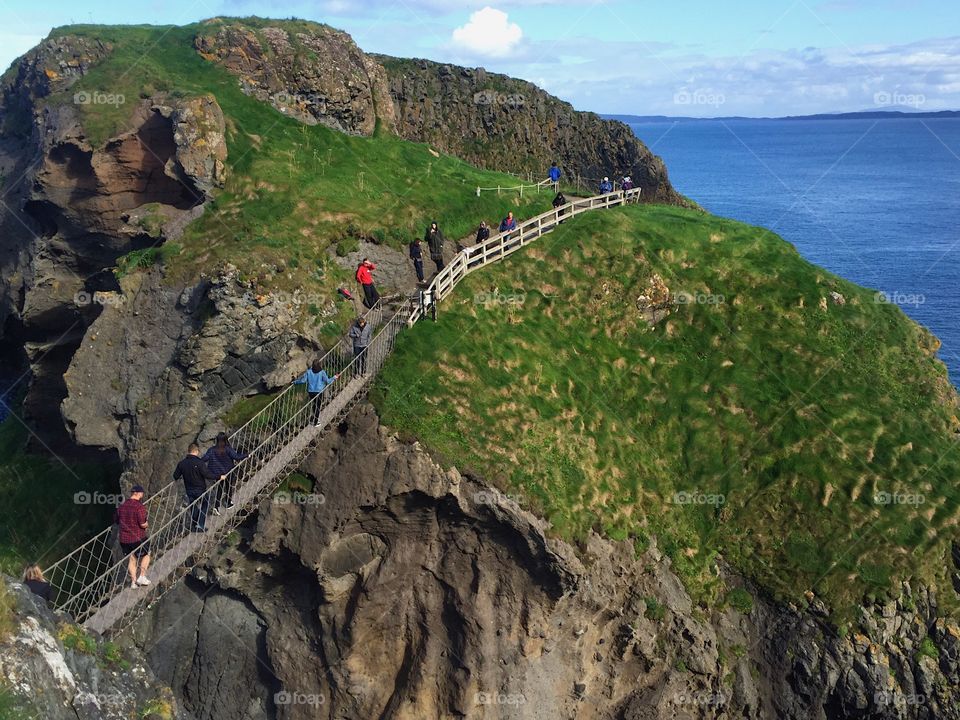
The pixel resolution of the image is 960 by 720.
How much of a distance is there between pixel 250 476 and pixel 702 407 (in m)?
18.4

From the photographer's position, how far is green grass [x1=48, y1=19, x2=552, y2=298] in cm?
2755

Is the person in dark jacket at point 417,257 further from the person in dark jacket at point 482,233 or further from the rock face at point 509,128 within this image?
the rock face at point 509,128

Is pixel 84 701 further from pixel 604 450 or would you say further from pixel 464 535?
pixel 604 450

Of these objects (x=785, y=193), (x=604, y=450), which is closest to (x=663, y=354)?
(x=604, y=450)

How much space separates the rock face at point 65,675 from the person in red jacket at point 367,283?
51.5 ft

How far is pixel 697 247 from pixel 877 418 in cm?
1113

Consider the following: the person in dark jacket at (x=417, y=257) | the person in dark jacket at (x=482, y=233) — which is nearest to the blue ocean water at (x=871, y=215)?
the person in dark jacket at (x=482, y=233)

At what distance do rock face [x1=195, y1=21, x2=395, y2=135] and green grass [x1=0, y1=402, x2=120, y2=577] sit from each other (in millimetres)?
18618

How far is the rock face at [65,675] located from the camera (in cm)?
1168

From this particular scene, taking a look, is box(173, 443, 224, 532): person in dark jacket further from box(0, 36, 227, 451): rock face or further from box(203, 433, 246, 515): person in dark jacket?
box(0, 36, 227, 451): rock face

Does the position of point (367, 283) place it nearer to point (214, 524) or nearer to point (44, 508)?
point (214, 524)

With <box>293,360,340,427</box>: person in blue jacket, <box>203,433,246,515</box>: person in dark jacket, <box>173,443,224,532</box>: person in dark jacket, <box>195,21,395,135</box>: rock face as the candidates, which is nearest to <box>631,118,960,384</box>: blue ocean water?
<box>195,21,395,135</box>: rock face

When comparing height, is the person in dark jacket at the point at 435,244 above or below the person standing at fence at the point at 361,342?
above

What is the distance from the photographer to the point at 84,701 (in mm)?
12617
